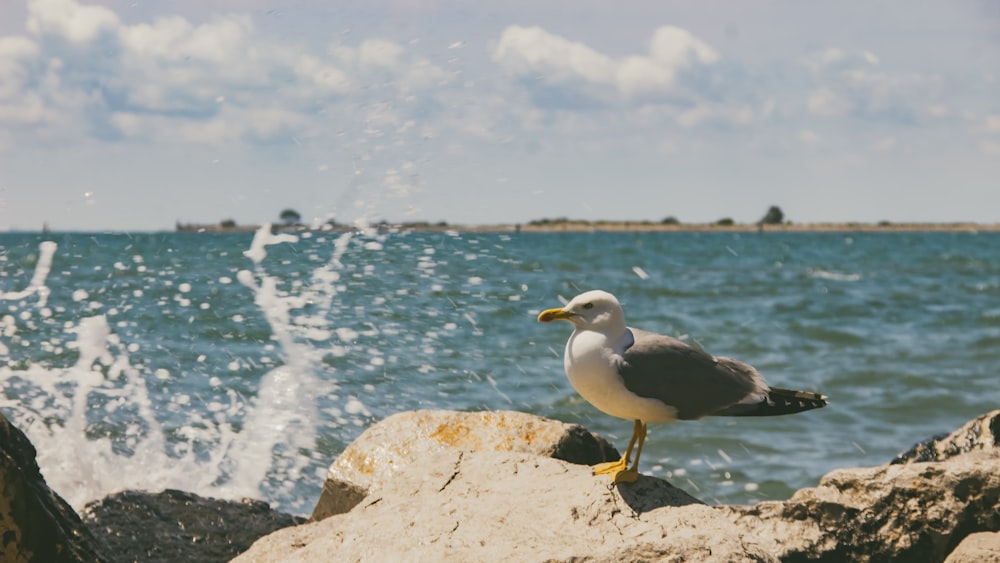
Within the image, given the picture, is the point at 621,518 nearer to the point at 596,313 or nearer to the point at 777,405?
the point at 596,313

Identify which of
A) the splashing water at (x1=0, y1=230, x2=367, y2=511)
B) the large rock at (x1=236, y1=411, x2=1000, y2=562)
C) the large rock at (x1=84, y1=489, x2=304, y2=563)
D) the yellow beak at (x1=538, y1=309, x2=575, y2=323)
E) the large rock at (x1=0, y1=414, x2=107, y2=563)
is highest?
the yellow beak at (x1=538, y1=309, x2=575, y2=323)

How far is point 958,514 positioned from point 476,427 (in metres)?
2.30

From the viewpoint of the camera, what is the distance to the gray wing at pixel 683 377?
14.2ft

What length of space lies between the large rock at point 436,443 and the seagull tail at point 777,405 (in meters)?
1.07

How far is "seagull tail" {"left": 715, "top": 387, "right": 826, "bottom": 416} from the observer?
4.57 meters

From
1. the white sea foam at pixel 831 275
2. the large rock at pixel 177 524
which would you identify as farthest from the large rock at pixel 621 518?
the white sea foam at pixel 831 275

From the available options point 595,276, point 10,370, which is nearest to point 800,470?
point 10,370

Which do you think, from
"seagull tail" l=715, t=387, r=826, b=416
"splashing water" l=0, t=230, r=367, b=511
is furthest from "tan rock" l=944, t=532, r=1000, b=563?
"splashing water" l=0, t=230, r=367, b=511

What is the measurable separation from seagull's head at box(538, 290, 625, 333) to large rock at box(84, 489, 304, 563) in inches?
109

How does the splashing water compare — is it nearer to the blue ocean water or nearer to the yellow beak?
the blue ocean water

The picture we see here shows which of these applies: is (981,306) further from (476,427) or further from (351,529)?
(351,529)

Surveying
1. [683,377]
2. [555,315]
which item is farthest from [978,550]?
[555,315]

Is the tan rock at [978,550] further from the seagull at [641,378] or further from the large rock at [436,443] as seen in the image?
the large rock at [436,443]

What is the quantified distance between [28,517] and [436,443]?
6.39 ft
